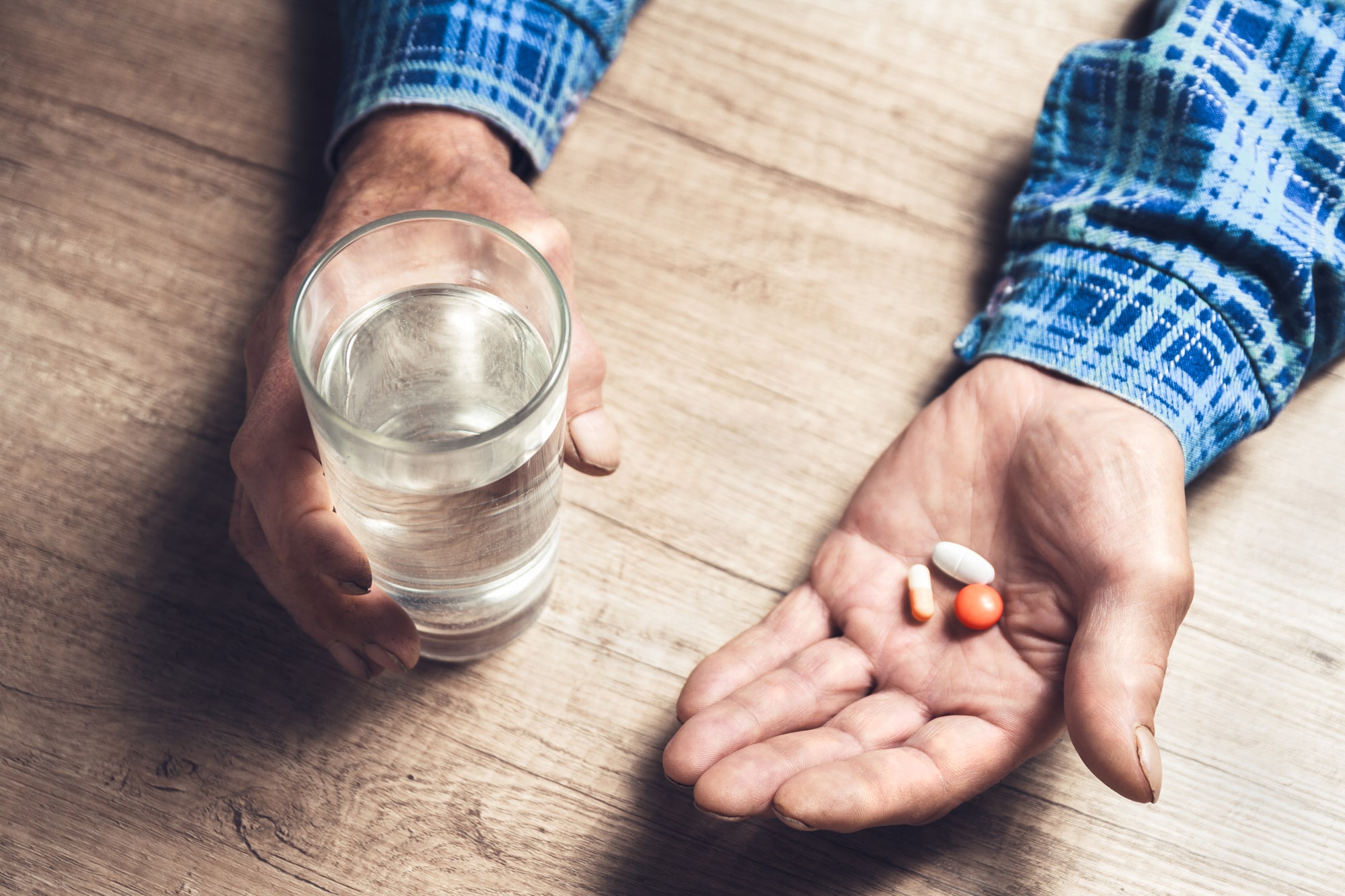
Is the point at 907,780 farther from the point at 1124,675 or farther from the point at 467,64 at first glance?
the point at 467,64

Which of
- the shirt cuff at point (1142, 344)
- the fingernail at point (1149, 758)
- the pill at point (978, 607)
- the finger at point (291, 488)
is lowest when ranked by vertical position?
the pill at point (978, 607)

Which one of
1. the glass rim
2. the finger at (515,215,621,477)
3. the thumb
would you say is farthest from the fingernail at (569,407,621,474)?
the thumb

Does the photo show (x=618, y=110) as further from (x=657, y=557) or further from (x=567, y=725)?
(x=567, y=725)

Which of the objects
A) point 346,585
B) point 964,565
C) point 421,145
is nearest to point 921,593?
point 964,565

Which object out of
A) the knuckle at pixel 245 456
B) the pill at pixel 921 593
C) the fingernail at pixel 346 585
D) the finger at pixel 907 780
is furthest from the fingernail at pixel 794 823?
the knuckle at pixel 245 456

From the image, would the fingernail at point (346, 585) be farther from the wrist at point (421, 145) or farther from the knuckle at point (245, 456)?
the wrist at point (421, 145)

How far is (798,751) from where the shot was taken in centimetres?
83

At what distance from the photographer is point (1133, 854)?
0.94m

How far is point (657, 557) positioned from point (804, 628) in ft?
0.58

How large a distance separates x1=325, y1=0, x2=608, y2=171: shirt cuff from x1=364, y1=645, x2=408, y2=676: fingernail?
0.62 m

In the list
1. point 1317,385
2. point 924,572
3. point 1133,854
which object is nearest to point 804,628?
point 924,572

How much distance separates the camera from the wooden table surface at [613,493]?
0.92 m

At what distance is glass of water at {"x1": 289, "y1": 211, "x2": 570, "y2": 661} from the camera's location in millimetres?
649

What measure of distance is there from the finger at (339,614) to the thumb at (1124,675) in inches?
22.0
